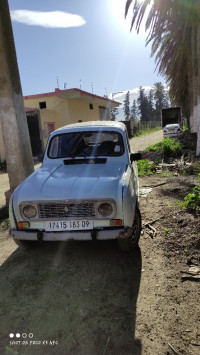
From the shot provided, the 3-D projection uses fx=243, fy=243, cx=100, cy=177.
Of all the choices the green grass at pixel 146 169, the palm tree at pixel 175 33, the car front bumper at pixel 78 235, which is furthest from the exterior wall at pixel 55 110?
the car front bumper at pixel 78 235

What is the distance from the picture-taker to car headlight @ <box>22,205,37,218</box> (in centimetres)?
320

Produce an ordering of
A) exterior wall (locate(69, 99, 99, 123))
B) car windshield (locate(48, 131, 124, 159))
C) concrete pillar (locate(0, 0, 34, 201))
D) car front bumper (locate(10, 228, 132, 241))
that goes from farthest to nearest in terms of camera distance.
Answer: exterior wall (locate(69, 99, 99, 123)) < concrete pillar (locate(0, 0, 34, 201)) < car windshield (locate(48, 131, 124, 159)) < car front bumper (locate(10, 228, 132, 241))

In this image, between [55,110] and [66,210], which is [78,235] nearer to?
[66,210]

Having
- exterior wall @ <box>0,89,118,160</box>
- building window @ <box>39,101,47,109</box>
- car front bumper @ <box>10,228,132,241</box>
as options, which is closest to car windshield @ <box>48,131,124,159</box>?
car front bumper @ <box>10,228,132,241</box>

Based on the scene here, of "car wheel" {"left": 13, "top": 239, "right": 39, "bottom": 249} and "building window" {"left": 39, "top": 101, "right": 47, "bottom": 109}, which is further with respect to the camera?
"building window" {"left": 39, "top": 101, "right": 47, "bottom": 109}

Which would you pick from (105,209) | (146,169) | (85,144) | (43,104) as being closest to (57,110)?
(43,104)

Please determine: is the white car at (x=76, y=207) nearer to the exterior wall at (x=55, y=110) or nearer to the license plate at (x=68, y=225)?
the license plate at (x=68, y=225)

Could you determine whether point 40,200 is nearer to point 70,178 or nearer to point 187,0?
point 70,178

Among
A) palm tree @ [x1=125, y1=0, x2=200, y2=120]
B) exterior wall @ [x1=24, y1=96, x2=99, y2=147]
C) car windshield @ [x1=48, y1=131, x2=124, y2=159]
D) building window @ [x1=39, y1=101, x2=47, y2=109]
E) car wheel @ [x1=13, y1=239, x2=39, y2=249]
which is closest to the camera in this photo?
car wheel @ [x1=13, y1=239, x2=39, y2=249]

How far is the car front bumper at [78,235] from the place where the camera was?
3.01 meters

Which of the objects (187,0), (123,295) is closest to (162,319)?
(123,295)

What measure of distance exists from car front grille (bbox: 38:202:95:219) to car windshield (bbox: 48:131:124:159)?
57.6 inches

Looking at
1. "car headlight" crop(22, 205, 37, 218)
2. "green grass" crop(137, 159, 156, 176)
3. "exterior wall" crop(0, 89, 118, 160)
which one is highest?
"exterior wall" crop(0, 89, 118, 160)

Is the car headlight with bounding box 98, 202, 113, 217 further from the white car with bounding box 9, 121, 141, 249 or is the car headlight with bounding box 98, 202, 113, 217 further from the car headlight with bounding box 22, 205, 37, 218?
the car headlight with bounding box 22, 205, 37, 218
